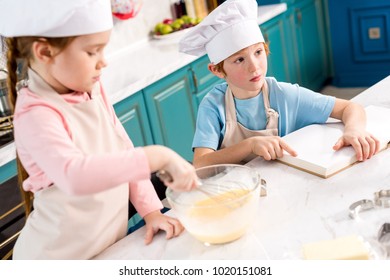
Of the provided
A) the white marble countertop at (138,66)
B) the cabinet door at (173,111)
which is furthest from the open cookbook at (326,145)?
the cabinet door at (173,111)

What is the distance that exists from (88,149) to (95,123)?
6 centimetres

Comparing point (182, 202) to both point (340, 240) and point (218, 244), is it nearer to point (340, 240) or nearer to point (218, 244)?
point (218, 244)

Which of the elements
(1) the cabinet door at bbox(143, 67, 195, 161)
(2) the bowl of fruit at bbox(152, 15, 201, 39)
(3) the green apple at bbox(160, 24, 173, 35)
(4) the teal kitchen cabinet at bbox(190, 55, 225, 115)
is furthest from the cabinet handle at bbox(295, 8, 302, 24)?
(1) the cabinet door at bbox(143, 67, 195, 161)

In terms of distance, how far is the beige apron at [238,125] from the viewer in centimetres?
150

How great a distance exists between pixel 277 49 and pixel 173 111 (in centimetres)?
129

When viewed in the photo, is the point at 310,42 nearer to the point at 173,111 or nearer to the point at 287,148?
the point at 173,111

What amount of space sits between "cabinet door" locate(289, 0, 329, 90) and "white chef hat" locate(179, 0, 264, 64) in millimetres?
2499

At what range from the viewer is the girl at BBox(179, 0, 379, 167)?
1366 mm

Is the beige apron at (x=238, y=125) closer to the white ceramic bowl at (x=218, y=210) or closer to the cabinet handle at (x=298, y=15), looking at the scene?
the white ceramic bowl at (x=218, y=210)

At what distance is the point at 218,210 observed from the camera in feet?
3.06

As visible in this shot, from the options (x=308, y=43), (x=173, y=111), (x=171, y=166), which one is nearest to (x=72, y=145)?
(x=171, y=166)

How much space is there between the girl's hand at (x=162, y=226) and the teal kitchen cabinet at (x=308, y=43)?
288 cm

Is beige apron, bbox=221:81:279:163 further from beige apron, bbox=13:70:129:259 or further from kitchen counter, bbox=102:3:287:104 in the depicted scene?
kitchen counter, bbox=102:3:287:104

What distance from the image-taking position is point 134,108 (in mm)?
2363
